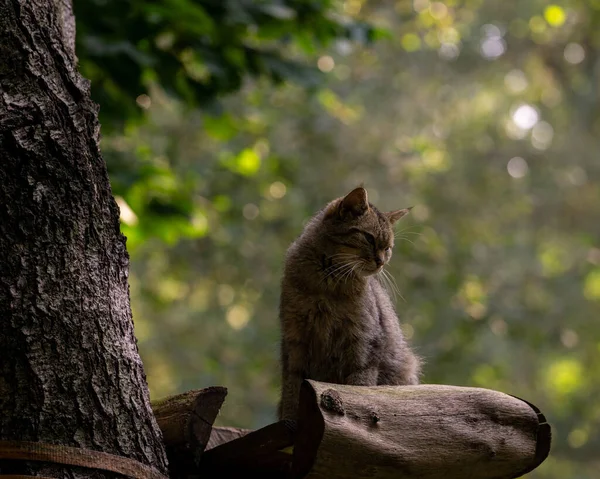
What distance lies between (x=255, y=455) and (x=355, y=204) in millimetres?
1300

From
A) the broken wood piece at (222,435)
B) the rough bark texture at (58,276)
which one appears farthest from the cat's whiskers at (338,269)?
the rough bark texture at (58,276)

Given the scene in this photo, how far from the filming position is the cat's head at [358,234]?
3.71 metres

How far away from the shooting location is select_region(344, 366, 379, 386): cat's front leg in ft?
11.4

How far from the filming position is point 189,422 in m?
3.02

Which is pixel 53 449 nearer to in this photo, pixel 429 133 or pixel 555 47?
pixel 429 133

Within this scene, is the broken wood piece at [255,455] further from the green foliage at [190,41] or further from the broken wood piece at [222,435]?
the green foliage at [190,41]

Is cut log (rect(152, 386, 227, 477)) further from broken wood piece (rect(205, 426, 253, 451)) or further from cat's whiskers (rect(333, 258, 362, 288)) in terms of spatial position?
cat's whiskers (rect(333, 258, 362, 288))

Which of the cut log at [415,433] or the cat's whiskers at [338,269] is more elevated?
the cat's whiskers at [338,269]

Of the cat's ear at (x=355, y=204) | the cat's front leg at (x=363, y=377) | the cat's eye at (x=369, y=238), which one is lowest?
the cat's front leg at (x=363, y=377)

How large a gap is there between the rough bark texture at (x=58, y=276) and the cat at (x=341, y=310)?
1070 millimetres

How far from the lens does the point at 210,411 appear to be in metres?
3.07

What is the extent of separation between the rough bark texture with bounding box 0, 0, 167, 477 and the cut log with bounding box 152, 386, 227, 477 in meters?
0.37

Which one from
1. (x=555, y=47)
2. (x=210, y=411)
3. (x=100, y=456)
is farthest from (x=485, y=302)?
(x=100, y=456)

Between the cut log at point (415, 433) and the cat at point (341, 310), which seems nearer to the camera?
the cut log at point (415, 433)
